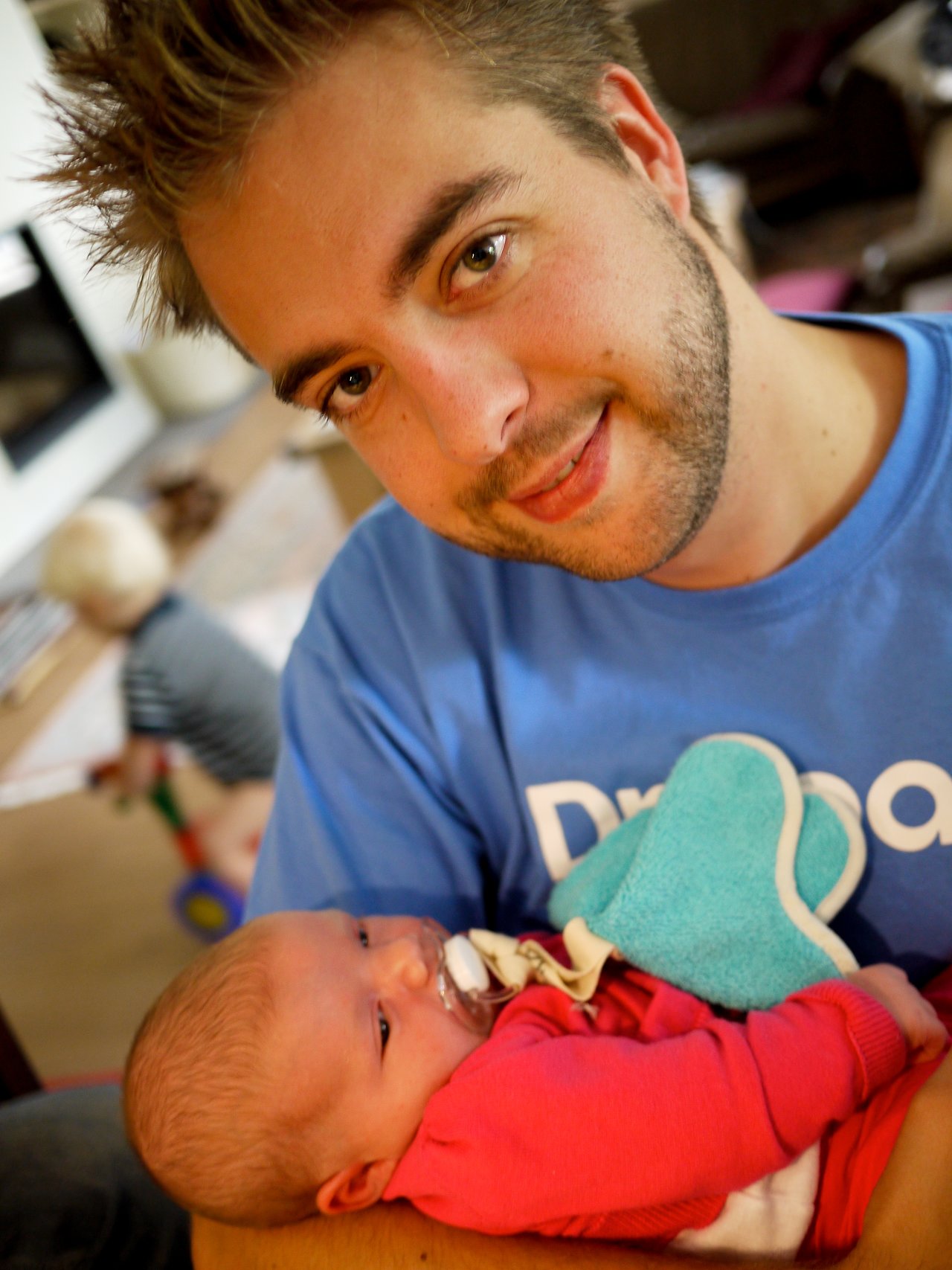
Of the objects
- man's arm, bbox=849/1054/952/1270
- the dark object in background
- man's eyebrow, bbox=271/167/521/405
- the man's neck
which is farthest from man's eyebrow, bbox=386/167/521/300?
the dark object in background

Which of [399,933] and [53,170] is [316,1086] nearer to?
[399,933]

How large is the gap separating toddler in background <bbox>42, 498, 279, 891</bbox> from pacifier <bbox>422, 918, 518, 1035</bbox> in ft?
4.84

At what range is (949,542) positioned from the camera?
2.93 feet

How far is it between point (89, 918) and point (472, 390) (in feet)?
8.06

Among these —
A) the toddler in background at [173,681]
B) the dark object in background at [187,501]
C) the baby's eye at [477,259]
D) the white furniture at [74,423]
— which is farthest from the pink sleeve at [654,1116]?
the white furniture at [74,423]

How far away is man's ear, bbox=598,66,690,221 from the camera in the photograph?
95cm

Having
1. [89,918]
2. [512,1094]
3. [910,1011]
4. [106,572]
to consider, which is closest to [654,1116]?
[512,1094]

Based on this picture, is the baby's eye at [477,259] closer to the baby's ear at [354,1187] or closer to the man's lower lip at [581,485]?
the man's lower lip at [581,485]

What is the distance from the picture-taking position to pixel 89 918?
284cm

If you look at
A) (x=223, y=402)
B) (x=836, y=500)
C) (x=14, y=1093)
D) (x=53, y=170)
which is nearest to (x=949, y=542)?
(x=836, y=500)

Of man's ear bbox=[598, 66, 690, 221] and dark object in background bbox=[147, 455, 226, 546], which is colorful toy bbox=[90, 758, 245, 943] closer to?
man's ear bbox=[598, 66, 690, 221]

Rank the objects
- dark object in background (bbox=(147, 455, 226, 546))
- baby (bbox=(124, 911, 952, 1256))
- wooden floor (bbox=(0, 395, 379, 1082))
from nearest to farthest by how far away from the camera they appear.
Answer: baby (bbox=(124, 911, 952, 1256)) → wooden floor (bbox=(0, 395, 379, 1082)) → dark object in background (bbox=(147, 455, 226, 546))

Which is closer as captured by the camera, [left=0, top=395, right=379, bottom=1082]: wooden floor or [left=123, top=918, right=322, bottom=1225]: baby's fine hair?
[left=123, top=918, right=322, bottom=1225]: baby's fine hair

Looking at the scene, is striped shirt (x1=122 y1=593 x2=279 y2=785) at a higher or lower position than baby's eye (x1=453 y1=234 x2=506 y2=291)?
lower
